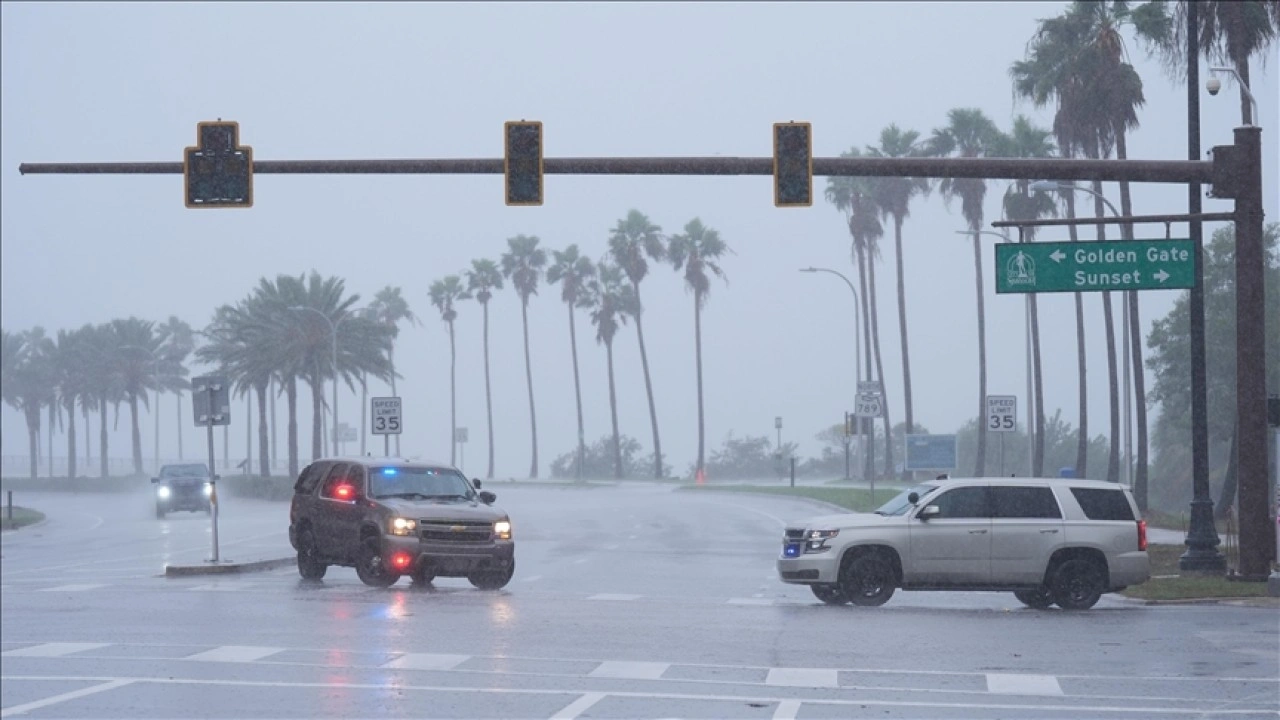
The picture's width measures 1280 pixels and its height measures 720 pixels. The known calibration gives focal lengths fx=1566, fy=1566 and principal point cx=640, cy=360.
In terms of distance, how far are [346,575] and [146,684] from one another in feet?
46.0

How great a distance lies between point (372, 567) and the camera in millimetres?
23219

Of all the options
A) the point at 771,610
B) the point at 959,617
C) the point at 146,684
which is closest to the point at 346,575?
the point at 771,610

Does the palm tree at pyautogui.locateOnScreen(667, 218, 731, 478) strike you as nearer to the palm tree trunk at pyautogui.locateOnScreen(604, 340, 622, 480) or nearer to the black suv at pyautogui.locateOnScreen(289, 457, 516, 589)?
the palm tree trunk at pyautogui.locateOnScreen(604, 340, 622, 480)

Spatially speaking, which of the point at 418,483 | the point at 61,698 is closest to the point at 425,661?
the point at 61,698

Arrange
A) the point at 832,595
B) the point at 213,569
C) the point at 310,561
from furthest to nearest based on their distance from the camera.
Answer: the point at 213,569 → the point at 310,561 → the point at 832,595

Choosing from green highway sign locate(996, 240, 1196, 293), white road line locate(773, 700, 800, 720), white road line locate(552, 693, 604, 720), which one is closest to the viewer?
white road line locate(552, 693, 604, 720)

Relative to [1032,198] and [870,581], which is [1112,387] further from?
[870,581]

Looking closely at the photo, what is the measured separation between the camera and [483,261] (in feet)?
419

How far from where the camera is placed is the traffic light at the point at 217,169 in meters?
20.8

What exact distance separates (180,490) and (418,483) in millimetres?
37314

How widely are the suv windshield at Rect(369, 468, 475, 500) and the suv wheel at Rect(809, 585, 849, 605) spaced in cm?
606

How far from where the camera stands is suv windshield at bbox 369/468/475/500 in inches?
939

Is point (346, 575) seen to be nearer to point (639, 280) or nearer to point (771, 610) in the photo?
point (771, 610)

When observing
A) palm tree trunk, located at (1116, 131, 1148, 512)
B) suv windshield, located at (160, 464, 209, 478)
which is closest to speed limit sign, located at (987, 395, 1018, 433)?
palm tree trunk, located at (1116, 131, 1148, 512)
